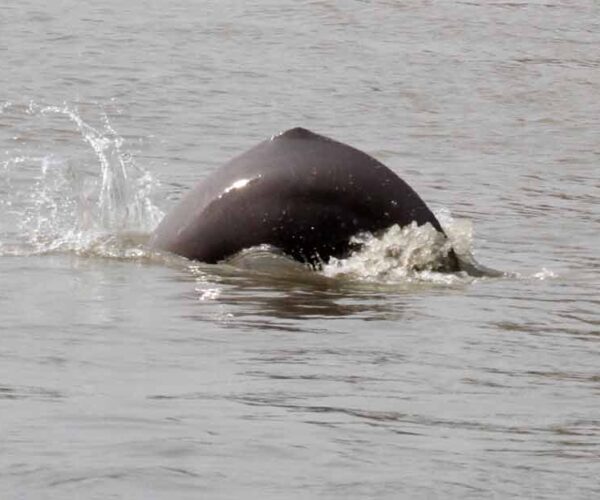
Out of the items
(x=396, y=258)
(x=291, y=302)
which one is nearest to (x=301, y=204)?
(x=396, y=258)

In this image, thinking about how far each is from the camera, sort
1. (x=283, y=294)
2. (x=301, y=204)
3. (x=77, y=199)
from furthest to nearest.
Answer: (x=77, y=199) < (x=301, y=204) < (x=283, y=294)

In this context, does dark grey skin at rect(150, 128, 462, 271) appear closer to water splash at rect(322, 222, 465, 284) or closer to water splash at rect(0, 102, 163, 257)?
water splash at rect(322, 222, 465, 284)

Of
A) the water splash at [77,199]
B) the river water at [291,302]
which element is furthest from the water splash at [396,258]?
the water splash at [77,199]

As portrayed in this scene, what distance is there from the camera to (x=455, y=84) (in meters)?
15.7

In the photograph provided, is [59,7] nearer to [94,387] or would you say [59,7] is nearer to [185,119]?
[185,119]

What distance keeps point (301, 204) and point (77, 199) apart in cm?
202

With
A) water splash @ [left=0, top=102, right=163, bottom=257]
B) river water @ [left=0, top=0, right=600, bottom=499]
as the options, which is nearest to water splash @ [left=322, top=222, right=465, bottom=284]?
river water @ [left=0, top=0, right=600, bottom=499]

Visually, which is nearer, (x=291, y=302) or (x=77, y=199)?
(x=291, y=302)

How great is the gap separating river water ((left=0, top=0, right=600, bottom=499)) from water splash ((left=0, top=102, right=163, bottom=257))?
0.07 ft

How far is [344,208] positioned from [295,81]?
25.0 feet

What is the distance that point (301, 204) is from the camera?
26.0ft

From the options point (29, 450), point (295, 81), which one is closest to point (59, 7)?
point (295, 81)

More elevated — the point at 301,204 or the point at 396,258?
the point at 301,204

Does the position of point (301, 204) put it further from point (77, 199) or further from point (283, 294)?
point (77, 199)
